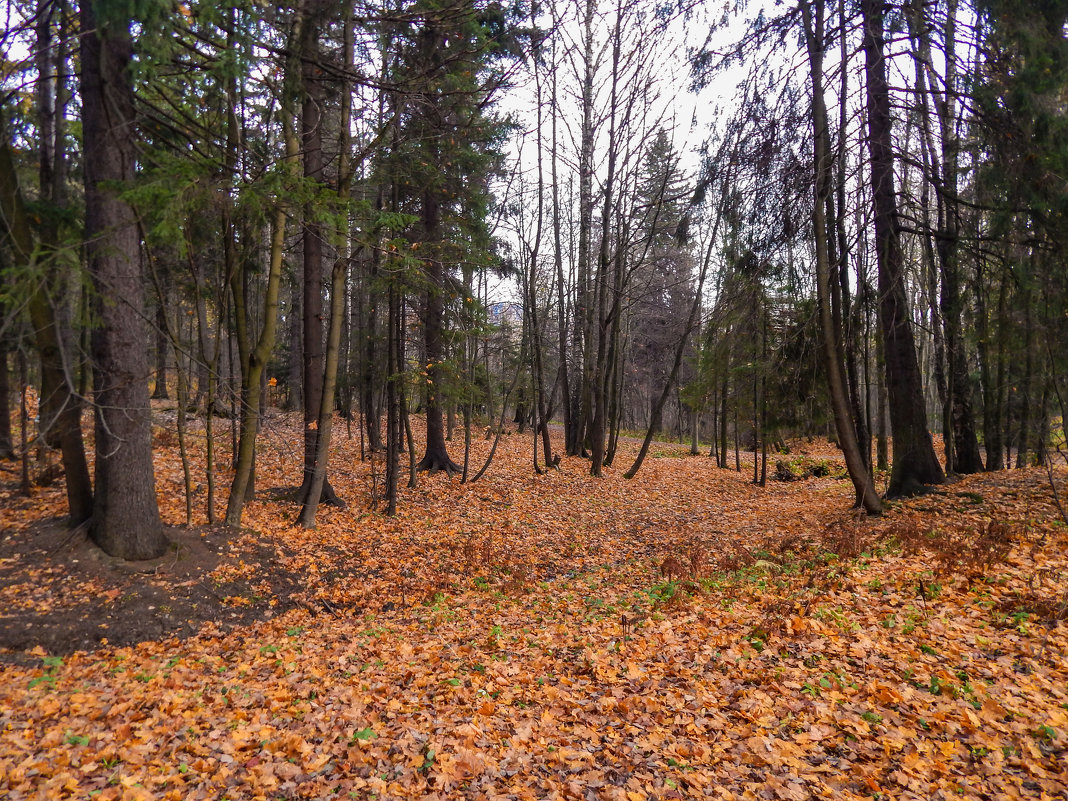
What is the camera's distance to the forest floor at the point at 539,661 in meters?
3.71

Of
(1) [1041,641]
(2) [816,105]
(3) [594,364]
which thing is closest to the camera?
(1) [1041,641]

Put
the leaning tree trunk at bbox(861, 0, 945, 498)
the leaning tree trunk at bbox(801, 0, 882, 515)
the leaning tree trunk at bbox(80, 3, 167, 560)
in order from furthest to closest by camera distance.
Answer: the leaning tree trunk at bbox(861, 0, 945, 498)
the leaning tree trunk at bbox(801, 0, 882, 515)
the leaning tree trunk at bbox(80, 3, 167, 560)

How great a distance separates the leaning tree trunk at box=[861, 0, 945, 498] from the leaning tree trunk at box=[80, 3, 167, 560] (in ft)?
33.2

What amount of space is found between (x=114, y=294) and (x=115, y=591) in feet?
10.7

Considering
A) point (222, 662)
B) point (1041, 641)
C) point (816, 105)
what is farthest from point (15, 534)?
point (816, 105)

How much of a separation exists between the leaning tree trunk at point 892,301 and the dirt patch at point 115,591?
34.3 ft

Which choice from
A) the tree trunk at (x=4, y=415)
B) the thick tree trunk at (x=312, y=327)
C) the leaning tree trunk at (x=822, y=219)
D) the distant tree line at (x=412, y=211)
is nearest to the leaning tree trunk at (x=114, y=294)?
the distant tree line at (x=412, y=211)

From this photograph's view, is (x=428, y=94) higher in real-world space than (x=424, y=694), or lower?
higher

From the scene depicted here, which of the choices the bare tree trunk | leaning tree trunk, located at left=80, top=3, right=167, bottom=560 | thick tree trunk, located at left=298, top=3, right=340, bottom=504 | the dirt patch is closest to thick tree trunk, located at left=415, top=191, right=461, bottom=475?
thick tree trunk, located at left=298, top=3, right=340, bottom=504

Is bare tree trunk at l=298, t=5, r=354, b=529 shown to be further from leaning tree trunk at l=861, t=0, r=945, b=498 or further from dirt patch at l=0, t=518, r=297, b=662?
leaning tree trunk at l=861, t=0, r=945, b=498

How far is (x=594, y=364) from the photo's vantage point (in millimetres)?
18938

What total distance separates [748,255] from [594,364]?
355 inches

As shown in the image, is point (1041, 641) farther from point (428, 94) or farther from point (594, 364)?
point (594, 364)

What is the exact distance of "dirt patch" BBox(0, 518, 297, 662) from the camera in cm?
564
